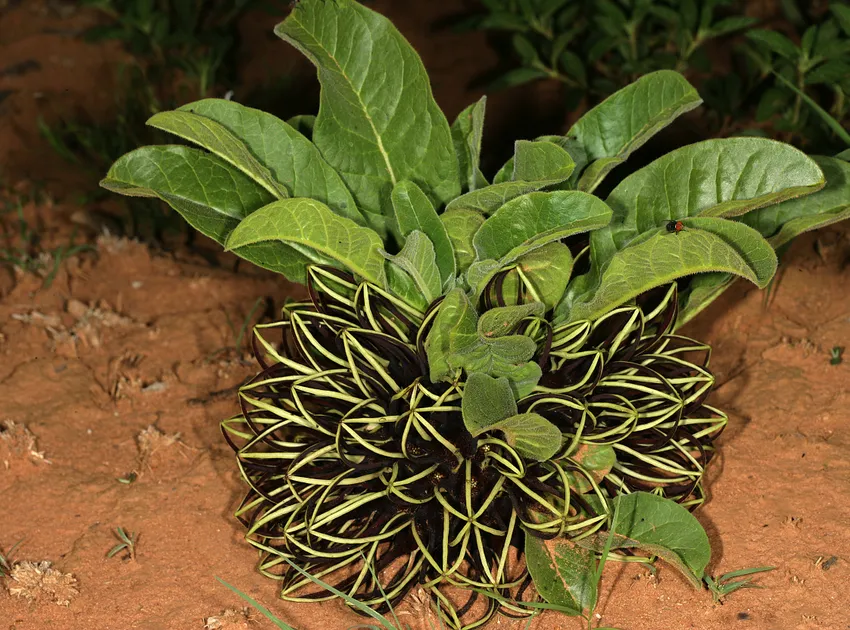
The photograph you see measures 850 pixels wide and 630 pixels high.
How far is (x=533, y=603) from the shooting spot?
1.62m

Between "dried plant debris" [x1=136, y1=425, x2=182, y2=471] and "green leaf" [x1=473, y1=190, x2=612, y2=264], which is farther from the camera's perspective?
"dried plant debris" [x1=136, y1=425, x2=182, y2=471]

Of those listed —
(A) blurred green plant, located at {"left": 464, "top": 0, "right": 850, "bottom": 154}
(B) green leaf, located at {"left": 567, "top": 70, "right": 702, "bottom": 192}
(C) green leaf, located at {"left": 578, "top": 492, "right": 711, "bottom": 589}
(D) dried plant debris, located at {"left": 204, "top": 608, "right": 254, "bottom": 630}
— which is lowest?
(D) dried plant debris, located at {"left": 204, "top": 608, "right": 254, "bottom": 630}

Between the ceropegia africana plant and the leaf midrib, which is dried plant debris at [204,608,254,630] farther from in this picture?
the leaf midrib

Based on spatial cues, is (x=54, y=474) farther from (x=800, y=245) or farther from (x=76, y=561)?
(x=800, y=245)

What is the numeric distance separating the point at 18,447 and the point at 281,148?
2.93 feet

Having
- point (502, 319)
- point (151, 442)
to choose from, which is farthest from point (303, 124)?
point (151, 442)

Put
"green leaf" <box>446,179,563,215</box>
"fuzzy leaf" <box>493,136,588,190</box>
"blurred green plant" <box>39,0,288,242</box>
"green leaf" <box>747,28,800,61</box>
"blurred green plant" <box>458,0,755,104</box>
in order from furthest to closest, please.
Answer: "blurred green plant" <box>39,0,288,242</box> < "blurred green plant" <box>458,0,755,104</box> < "green leaf" <box>747,28,800,61</box> < "fuzzy leaf" <box>493,136,588,190</box> < "green leaf" <box>446,179,563,215</box>

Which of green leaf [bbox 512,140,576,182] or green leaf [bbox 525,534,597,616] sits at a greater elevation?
green leaf [bbox 512,140,576,182]

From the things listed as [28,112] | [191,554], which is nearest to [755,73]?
[191,554]

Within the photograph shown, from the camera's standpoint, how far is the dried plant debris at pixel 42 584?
5.83 ft

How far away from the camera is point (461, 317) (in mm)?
1597

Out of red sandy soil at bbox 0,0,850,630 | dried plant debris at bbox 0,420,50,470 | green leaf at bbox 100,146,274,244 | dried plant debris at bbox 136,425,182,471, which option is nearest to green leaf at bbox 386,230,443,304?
green leaf at bbox 100,146,274,244

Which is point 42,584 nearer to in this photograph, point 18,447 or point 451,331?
point 18,447

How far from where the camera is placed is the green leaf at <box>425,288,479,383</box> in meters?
1.59
